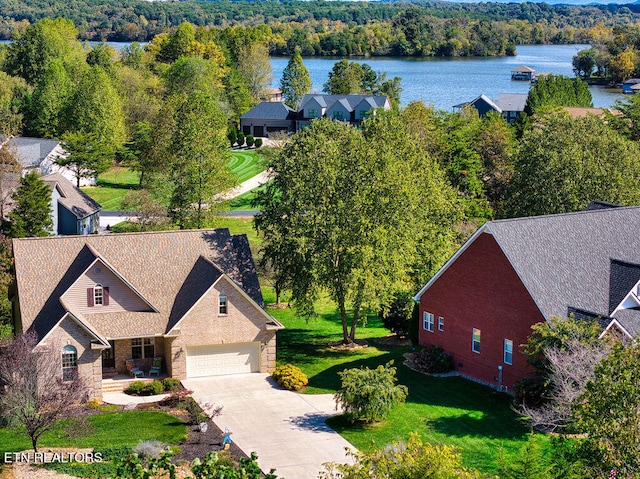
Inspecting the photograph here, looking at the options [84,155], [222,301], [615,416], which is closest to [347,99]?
[84,155]

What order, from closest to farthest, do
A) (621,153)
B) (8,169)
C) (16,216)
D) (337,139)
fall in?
(337,139) → (621,153) → (16,216) → (8,169)

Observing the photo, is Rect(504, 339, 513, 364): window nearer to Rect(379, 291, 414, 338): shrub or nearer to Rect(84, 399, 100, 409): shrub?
Rect(379, 291, 414, 338): shrub

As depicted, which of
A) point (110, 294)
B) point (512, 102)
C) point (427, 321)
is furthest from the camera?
point (512, 102)

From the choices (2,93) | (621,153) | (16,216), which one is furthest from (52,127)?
(621,153)

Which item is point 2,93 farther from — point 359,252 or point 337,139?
point 359,252

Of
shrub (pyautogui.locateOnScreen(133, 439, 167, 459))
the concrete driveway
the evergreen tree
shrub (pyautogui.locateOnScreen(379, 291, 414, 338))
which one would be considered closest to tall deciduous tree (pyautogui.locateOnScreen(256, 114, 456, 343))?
shrub (pyautogui.locateOnScreen(379, 291, 414, 338))

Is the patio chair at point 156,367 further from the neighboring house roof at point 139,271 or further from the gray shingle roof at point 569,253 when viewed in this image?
the gray shingle roof at point 569,253

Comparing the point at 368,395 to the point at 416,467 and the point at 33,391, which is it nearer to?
the point at 33,391
